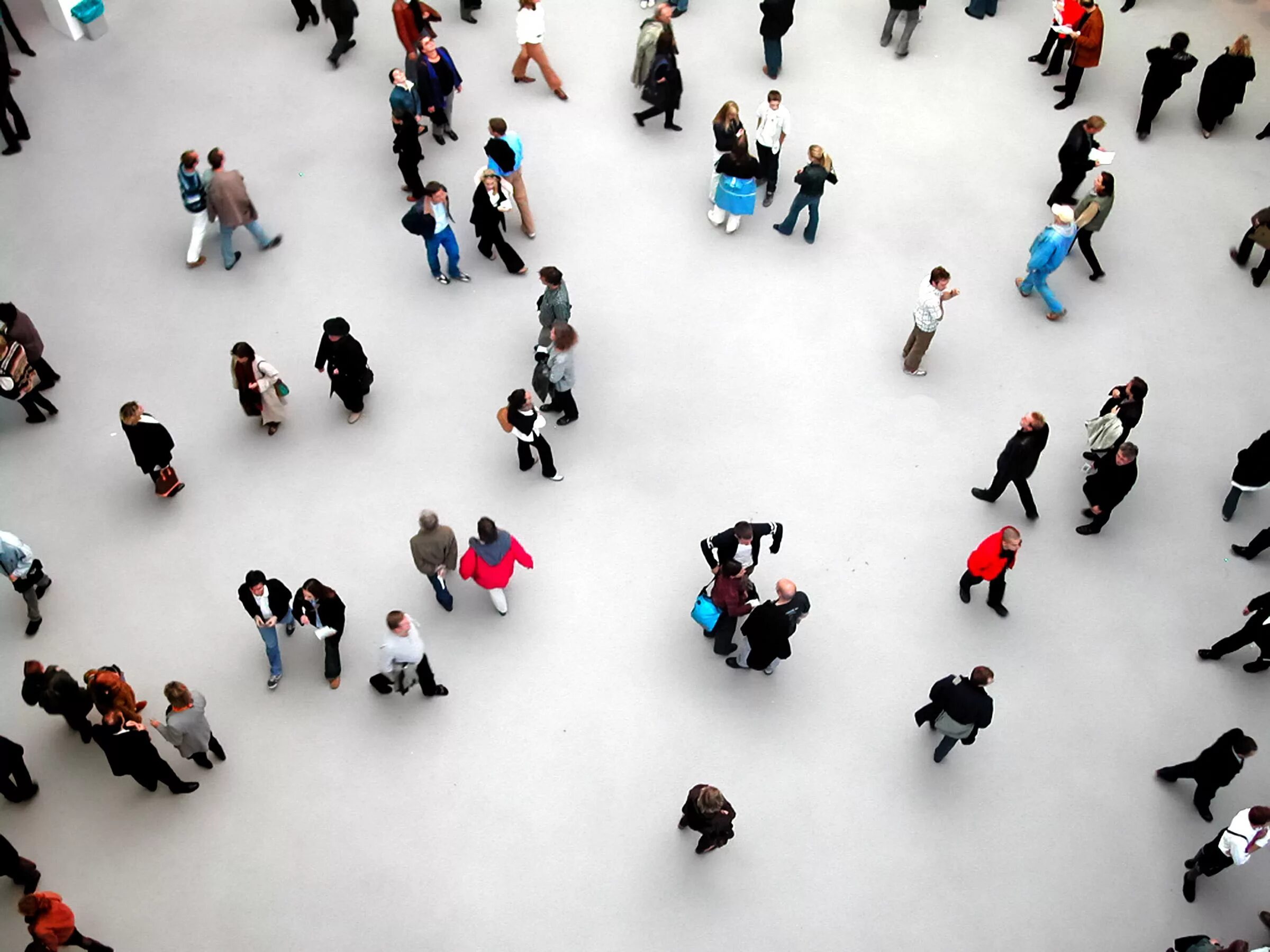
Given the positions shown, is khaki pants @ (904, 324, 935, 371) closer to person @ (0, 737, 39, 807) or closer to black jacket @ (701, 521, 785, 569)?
black jacket @ (701, 521, 785, 569)

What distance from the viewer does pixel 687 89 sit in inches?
543

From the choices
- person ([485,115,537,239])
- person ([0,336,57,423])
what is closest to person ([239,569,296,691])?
person ([0,336,57,423])

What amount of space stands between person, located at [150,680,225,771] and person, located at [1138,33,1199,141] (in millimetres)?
12120

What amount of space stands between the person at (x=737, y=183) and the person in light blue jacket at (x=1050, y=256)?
300 centimetres

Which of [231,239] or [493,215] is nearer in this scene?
[493,215]

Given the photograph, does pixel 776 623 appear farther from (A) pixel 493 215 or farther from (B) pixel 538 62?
(B) pixel 538 62

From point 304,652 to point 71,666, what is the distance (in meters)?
1.93

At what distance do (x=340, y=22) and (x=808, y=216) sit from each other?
6.20m

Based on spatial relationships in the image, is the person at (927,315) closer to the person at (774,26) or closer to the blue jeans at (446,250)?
the person at (774,26)

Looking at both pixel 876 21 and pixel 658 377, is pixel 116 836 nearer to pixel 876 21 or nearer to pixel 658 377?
pixel 658 377

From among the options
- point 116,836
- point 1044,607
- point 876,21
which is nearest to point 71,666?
point 116,836

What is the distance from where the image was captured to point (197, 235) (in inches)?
461

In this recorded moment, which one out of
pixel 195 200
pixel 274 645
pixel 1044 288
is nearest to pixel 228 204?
pixel 195 200

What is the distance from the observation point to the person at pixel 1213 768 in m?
8.06
